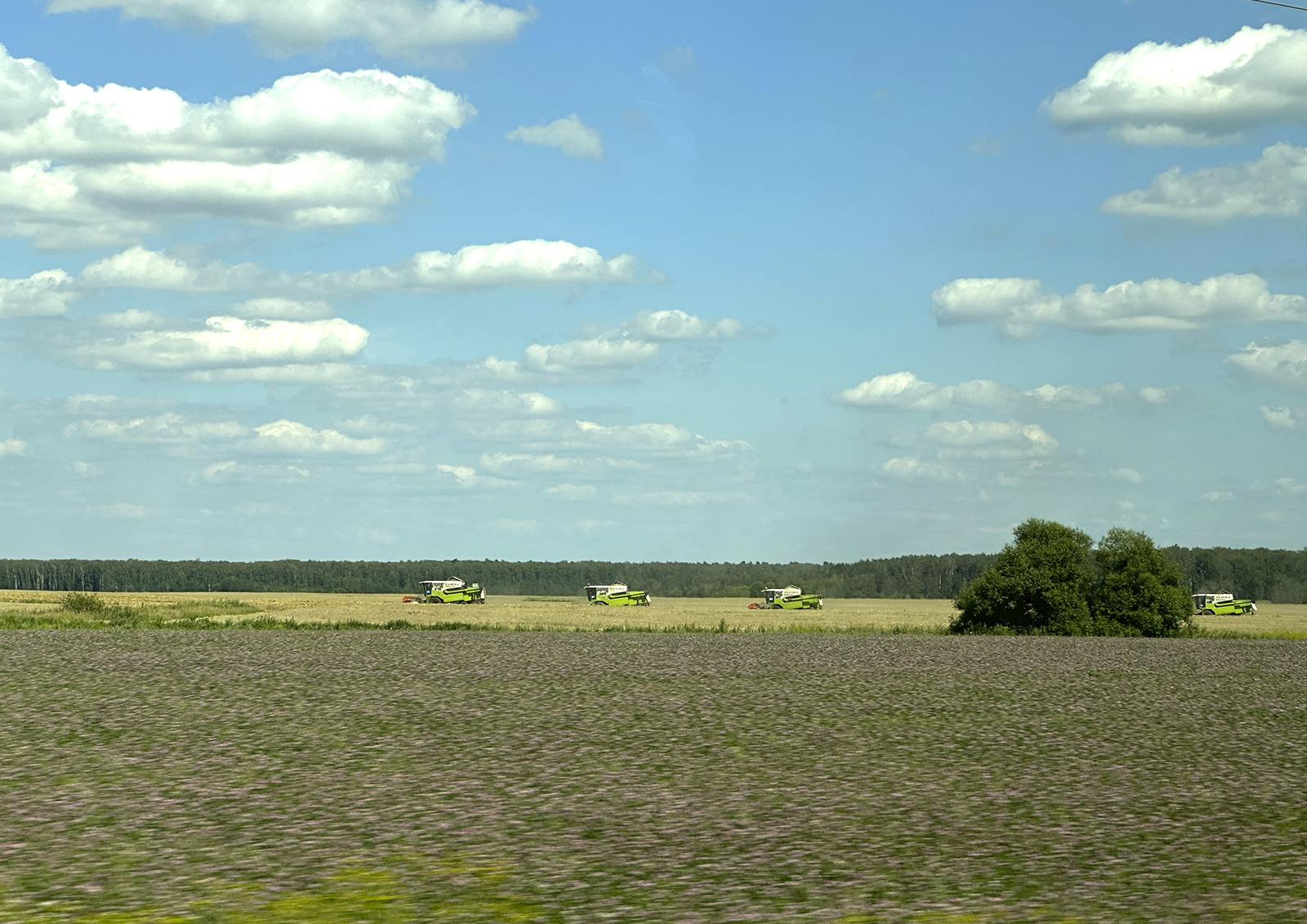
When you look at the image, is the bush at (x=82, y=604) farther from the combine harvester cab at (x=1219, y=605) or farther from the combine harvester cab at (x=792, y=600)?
the combine harvester cab at (x=1219, y=605)

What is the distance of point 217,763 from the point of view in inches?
798

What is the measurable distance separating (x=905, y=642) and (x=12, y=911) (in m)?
56.4

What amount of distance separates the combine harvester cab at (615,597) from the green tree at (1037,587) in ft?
185

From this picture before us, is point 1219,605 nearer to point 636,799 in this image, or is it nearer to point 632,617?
point 632,617

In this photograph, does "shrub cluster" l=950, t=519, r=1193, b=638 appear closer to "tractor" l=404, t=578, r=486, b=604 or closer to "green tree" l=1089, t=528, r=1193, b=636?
"green tree" l=1089, t=528, r=1193, b=636

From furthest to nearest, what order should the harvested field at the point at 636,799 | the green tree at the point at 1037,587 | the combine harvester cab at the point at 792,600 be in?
the combine harvester cab at the point at 792,600
the green tree at the point at 1037,587
the harvested field at the point at 636,799

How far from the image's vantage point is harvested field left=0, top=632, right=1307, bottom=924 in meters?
12.0

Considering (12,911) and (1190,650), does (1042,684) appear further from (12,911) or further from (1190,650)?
(12,911)

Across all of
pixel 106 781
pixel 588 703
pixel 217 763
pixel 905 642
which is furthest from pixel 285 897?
pixel 905 642

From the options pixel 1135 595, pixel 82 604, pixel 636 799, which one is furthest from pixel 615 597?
pixel 636 799

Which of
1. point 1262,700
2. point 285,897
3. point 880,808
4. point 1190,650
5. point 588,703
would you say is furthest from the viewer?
point 1190,650

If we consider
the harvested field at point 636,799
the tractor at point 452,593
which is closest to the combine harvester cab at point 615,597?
the tractor at point 452,593

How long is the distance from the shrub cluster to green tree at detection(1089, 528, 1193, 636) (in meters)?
0.05

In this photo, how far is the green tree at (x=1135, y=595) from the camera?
7581 centimetres
